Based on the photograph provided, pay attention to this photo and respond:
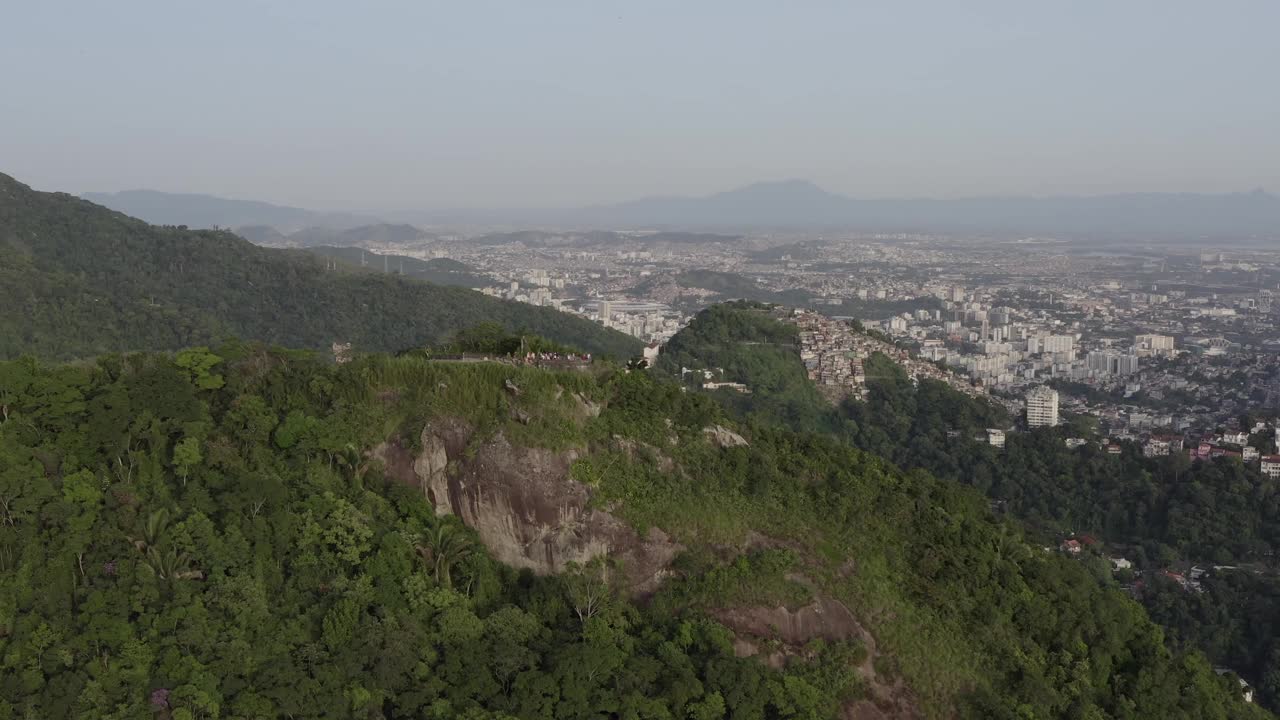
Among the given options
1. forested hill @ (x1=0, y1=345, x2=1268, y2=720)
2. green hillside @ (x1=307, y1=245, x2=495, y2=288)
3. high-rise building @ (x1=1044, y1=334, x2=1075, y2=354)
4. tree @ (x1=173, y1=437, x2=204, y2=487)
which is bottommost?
high-rise building @ (x1=1044, y1=334, x2=1075, y2=354)

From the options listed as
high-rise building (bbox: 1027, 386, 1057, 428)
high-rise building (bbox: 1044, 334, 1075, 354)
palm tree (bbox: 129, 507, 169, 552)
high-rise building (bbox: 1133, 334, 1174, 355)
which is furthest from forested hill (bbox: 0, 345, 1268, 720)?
high-rise building (bbox: 1044, 334, 1075, 354)

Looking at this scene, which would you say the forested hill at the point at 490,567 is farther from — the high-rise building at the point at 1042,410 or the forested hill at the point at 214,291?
the forested hill at the point at 214,291

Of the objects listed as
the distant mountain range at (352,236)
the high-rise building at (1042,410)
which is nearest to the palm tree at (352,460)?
the high-rise building at (1042,410)

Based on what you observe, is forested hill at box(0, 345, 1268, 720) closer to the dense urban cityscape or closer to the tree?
the tree

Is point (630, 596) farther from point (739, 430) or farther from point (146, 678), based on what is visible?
point (146, 678)

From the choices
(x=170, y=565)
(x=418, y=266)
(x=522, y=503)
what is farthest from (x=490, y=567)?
(x=418, y=266)

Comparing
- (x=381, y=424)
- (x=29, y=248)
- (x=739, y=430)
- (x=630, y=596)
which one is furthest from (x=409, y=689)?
(x=29, y=248)

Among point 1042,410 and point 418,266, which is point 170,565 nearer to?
point 1042,410
